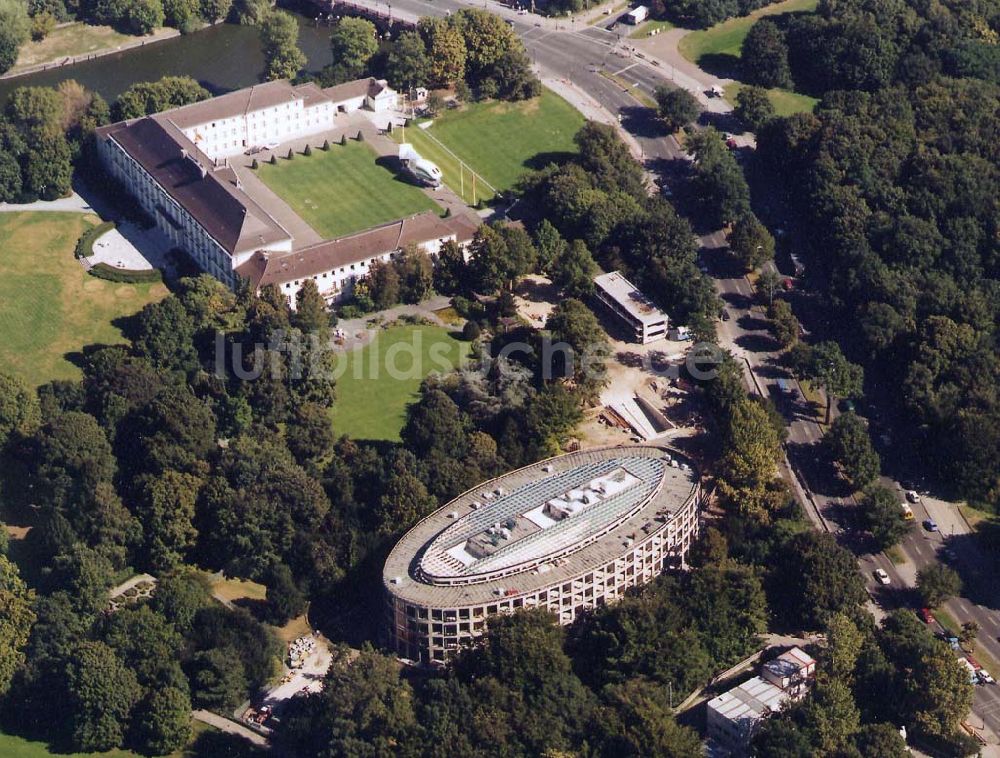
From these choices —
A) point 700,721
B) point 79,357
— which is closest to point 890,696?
point 700,721

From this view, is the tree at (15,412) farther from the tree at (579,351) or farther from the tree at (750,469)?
the tree at (750,469)

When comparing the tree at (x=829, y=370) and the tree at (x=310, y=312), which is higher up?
the tree at (x=829, y=370)

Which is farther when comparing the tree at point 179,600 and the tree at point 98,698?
the tree at point 179,600

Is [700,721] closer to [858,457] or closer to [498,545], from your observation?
[498,545]

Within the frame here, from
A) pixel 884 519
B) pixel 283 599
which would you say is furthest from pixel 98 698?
pixel 884 519

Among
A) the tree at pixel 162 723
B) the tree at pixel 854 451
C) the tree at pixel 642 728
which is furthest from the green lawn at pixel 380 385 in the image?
the tree at pixel 642 728

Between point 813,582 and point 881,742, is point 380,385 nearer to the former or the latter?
point 813,582

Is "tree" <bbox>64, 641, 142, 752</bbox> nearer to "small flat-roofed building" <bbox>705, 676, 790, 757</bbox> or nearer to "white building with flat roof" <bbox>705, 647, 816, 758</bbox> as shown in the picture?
"small flat-roofed building" <bbox>705, 676, 790, 757</bbox>
